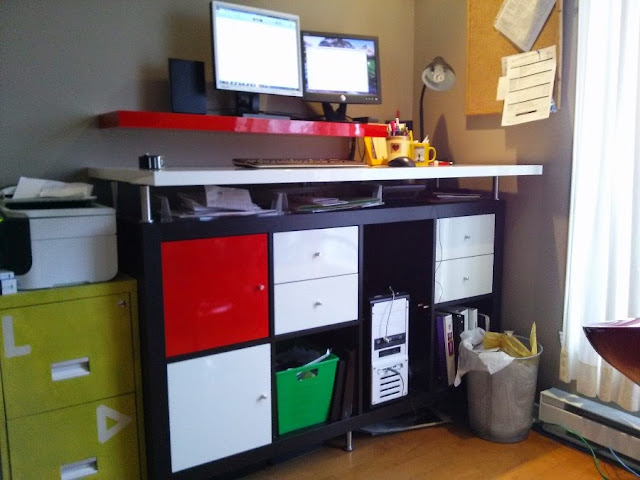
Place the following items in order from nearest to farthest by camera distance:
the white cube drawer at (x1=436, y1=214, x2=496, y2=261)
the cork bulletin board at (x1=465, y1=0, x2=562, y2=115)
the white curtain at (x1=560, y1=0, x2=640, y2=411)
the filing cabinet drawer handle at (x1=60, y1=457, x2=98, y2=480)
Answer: the filing cabinet drawer handle at (x1=60, y1=457, x2=98, y2=480), the white curtain at (x1=560, y1=0, x2=640, y2=411), the white cube drawer at (x1=436, y1=214, x2=496, y2=261), the cork bulletin board at (x1=465, y1=0, x2=562, y2=115)

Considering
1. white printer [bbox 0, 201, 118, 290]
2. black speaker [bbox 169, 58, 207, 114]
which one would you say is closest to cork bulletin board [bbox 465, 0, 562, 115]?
black speaker [bbox 169, 58, 207, 114]

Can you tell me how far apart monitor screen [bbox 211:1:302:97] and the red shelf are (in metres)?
0.12

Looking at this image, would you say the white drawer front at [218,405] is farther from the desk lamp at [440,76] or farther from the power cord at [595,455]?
the desk lamp at [440,76]

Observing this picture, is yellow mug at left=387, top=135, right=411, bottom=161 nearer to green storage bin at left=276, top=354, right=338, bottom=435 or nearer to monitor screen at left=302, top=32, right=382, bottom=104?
monitor screen at left=302, top=32, right=382, bottom=104

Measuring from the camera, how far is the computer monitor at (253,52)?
1.97 meters

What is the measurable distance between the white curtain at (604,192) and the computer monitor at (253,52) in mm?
1080

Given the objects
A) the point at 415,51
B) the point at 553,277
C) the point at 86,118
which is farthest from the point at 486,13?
the point at 86,118

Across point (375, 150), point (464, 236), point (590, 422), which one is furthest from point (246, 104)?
point (590, 422)

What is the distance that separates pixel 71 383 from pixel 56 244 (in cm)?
39

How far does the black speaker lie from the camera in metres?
1.97

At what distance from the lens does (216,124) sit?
1969 millimetres

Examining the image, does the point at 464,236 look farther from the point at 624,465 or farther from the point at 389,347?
the point at 624,465

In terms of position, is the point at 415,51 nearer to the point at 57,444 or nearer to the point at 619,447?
the point at 619,447

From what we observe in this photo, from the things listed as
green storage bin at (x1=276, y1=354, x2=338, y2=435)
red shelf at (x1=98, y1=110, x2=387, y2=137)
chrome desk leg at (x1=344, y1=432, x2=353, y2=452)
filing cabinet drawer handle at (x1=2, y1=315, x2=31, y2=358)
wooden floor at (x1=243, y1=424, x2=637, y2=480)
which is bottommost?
wooden floor at (x1=243, y1=424, x2=637, y2=480)
